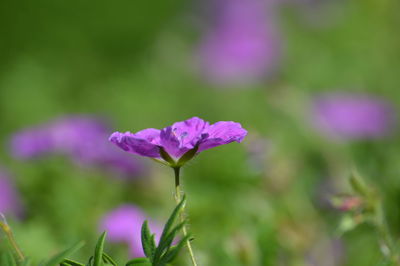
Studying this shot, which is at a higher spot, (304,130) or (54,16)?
(54,16)

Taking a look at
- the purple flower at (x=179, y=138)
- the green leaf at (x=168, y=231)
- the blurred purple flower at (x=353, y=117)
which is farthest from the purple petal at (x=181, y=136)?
the blurred purple flower at (x=353, y=117)

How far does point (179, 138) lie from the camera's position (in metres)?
1.04

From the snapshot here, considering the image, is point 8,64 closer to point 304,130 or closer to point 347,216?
point 304,130

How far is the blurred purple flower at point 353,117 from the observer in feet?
8.25

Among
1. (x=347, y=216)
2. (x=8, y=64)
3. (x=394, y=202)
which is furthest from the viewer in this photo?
(x=8, y=64)

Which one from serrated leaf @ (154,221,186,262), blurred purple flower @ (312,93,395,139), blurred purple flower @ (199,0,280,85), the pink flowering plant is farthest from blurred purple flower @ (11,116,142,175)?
blurred purple flower @ (199,0,280,85)

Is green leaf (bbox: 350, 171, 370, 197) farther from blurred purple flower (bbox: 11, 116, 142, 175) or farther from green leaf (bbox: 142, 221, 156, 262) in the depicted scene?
blurred purple flower (bbox: 11, 116, 142, 175)

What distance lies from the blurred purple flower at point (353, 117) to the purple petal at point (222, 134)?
1.56m

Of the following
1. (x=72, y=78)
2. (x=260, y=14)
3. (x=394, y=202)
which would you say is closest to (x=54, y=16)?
(x=72, y=78)

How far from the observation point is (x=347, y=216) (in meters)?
1.23

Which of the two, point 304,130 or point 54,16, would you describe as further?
point 54,16

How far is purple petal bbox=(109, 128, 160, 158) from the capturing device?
1.00 m

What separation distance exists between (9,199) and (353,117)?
1323 mm

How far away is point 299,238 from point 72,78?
2769mm
